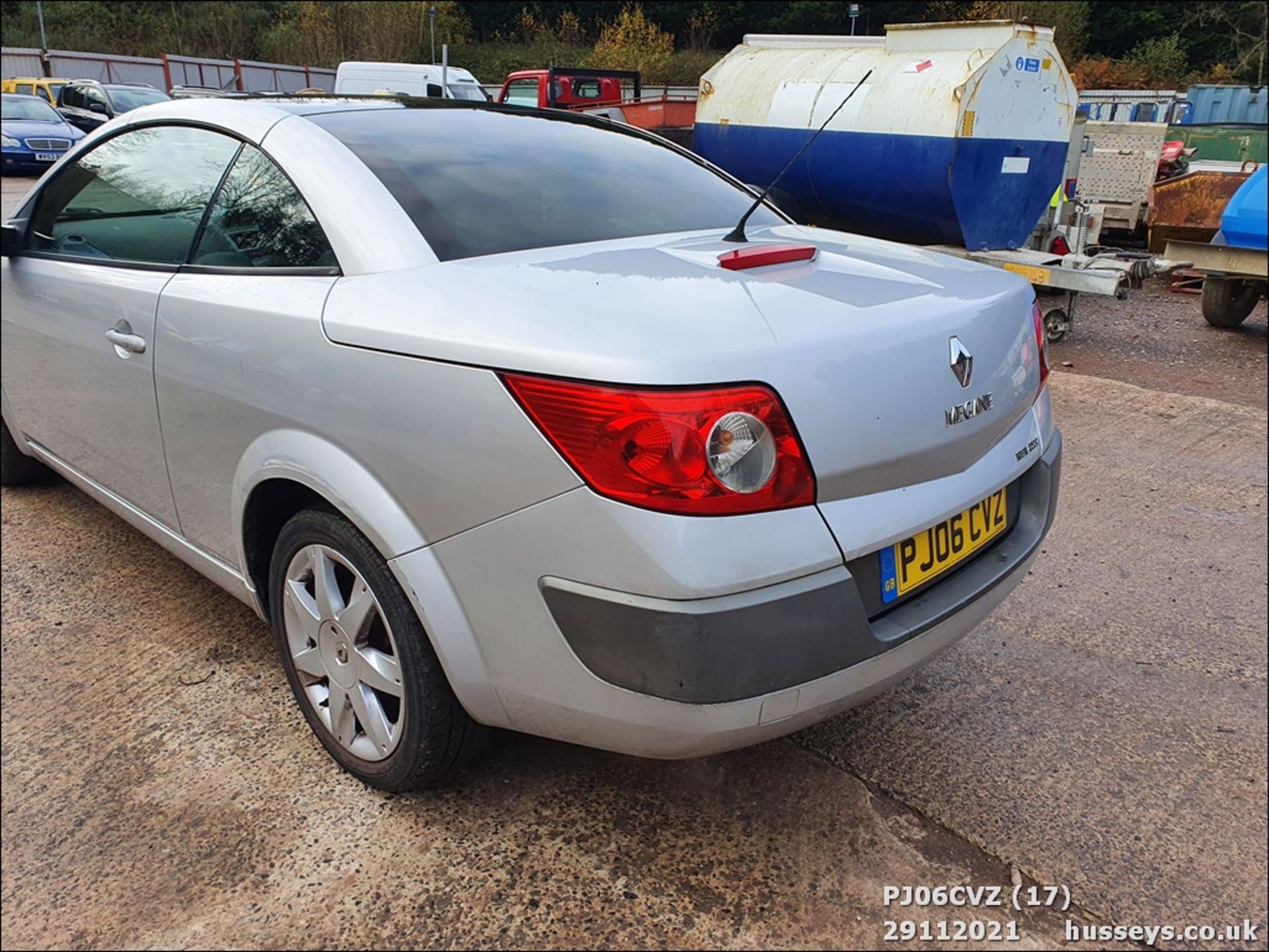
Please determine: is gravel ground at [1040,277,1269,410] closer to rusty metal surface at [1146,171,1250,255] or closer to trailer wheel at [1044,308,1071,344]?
trailer wheel at [1044,308,1071,344]

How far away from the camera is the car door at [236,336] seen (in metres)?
1.98

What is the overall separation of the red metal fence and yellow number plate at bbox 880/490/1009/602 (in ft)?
110

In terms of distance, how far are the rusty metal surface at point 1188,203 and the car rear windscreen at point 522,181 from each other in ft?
19.2

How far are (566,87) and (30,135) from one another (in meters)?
11.2

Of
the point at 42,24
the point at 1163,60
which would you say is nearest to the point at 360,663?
the point at 1163,60

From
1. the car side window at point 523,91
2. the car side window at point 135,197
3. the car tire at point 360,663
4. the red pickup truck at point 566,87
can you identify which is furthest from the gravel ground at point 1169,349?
the car side window at point 523,91

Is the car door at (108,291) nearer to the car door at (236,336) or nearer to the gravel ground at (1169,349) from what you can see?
the car door at (236,336)

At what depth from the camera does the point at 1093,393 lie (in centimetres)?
577

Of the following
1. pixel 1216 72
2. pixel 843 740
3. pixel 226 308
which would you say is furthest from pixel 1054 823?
pixel 1216 72

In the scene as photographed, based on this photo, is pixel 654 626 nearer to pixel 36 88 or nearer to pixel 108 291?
pixel 108 291

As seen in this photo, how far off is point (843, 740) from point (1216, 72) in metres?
33.9

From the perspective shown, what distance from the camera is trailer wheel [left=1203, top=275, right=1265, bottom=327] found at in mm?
7324

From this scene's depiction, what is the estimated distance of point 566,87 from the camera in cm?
1238

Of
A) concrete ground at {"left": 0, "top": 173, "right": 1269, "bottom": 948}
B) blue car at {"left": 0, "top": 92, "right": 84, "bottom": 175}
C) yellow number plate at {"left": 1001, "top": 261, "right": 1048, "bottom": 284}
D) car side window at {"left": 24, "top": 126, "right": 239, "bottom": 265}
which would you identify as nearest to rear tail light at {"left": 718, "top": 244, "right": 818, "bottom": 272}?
concrete ground at {"left": 0, "top": 173, "right": 1269, "bottom": 948}
